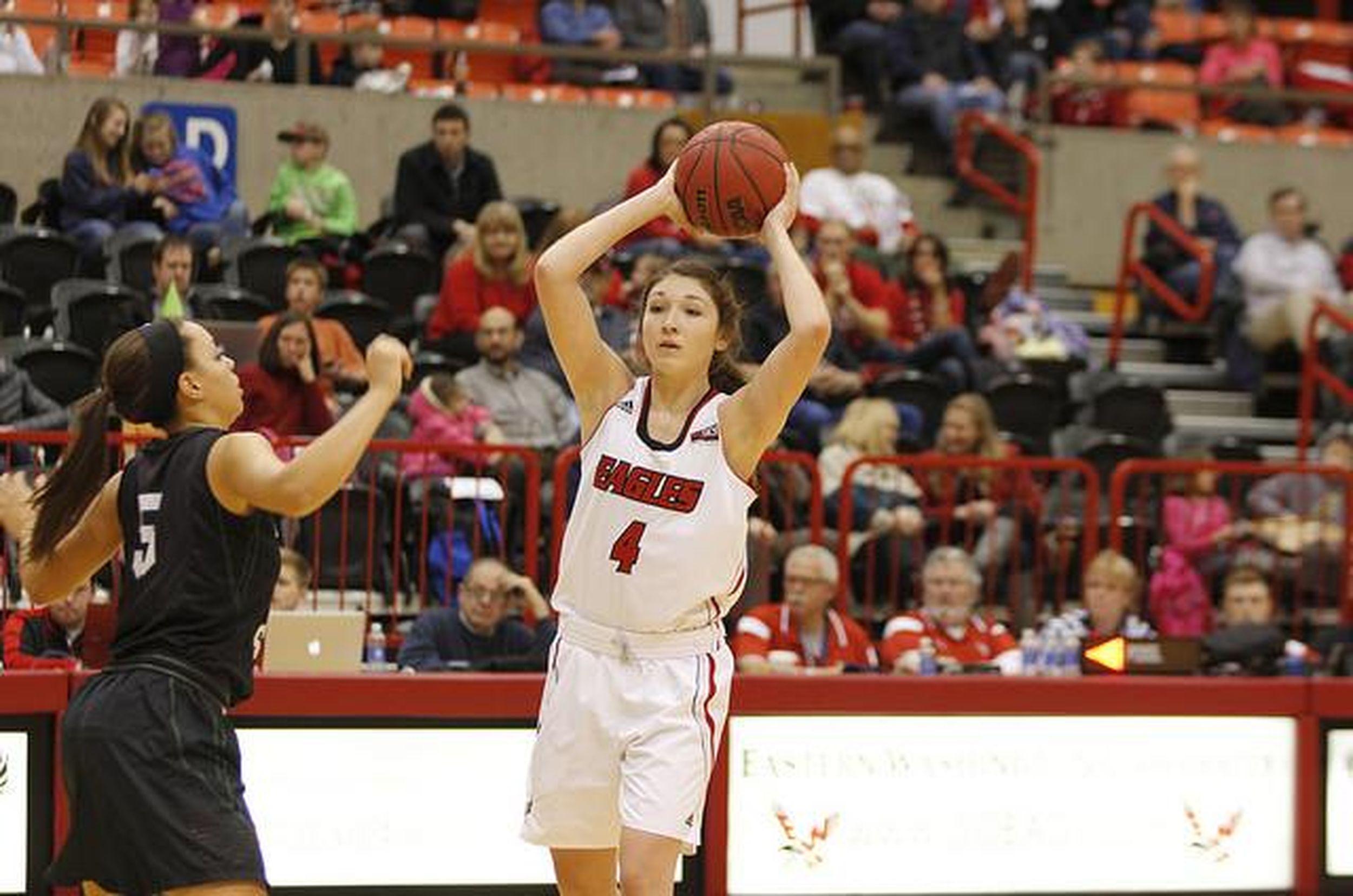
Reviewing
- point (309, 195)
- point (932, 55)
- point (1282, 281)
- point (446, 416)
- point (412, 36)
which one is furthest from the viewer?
point (932, 55)

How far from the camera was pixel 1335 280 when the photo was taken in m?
16.0

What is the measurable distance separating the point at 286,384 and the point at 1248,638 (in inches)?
165

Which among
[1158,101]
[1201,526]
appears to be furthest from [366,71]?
[1158,101]

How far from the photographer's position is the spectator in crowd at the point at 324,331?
39.1 feet

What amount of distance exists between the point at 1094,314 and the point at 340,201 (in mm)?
5754

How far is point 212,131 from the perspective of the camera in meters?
13.0

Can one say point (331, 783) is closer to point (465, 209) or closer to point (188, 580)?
point (188, 580)

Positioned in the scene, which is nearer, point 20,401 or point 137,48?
point 20,401

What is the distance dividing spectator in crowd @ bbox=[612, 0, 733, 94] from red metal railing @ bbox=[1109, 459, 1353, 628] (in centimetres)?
548

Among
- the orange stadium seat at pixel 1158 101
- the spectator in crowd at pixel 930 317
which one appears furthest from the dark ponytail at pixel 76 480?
the orange stadium seat at pixel 1158 101

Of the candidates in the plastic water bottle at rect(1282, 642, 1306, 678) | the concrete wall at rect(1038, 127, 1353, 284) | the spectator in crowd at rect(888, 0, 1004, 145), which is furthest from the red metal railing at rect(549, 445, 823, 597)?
the spectator in crowd at rect(888, 0, 1004, 145)

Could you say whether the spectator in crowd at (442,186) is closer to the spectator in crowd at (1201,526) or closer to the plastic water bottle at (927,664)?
the spectator in crowd at (1201,526)

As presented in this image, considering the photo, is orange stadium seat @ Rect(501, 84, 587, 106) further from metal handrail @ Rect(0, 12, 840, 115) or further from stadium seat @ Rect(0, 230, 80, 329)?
stadium seat @ Rect(0, 230, 80, 329)

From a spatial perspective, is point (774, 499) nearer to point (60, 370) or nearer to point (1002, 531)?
point (1002, 531)
